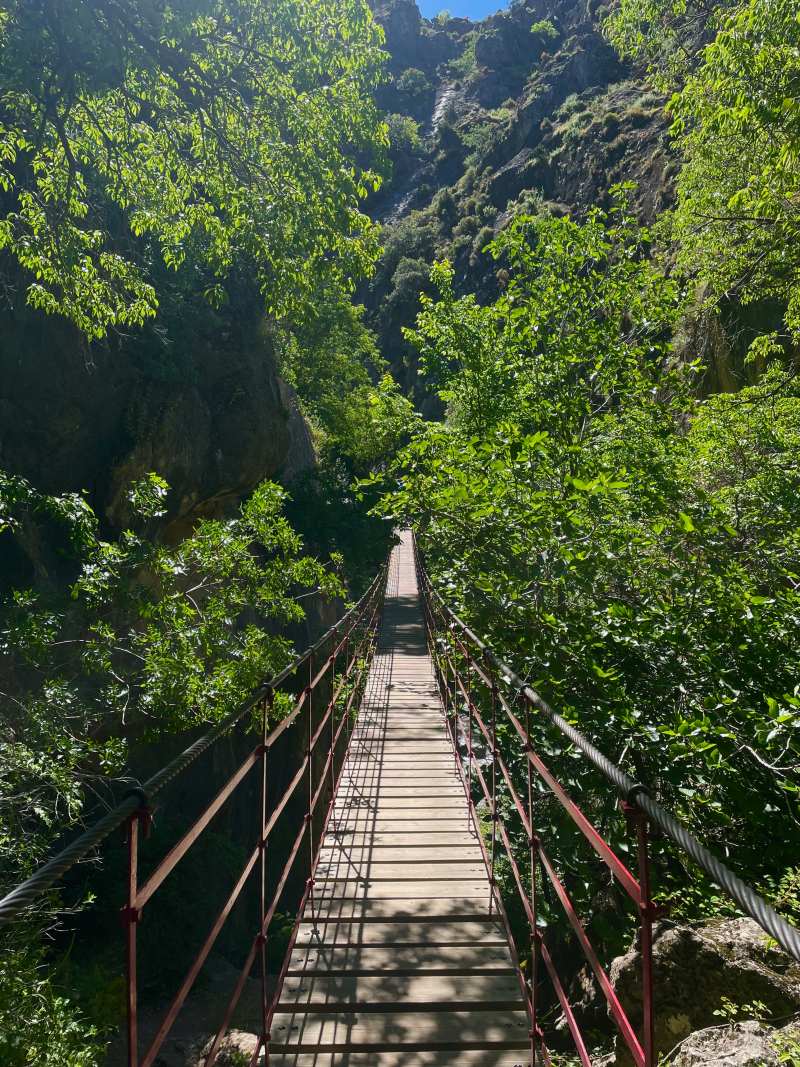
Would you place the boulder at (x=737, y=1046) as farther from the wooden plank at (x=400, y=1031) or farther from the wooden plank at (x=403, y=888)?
the wooden plank at (x=403, y=888)

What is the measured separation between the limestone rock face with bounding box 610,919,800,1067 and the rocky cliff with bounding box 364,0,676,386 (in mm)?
30075

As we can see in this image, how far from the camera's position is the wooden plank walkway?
9.21ft

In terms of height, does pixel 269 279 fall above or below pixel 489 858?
above

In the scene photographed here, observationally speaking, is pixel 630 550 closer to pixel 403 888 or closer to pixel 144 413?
pixel 403 888

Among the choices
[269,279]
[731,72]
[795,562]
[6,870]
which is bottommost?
[6,870]

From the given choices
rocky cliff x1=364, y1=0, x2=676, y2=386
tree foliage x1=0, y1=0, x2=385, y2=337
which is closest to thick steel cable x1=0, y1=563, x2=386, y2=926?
tree foliage x1=0, y1=0, x2=385, y2=337

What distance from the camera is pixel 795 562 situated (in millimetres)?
5047

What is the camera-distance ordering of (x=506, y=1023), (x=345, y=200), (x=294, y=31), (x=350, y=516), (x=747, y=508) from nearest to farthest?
(x=506, y=1023)
(x=294, y=31)
(x=345, y=200)
(x=747, y=508)
(x=350, y=516)

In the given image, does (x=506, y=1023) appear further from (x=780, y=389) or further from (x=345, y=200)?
(x=780, y=389)

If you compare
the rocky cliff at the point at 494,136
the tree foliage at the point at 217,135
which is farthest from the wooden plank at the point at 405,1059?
the rocky cliff at the point at 494,136

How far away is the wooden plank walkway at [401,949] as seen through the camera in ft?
9.21

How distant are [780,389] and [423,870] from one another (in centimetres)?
607

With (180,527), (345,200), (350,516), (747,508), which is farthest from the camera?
(350,516)

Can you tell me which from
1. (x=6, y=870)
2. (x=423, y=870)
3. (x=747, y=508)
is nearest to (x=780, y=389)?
(x=747, y=508)
